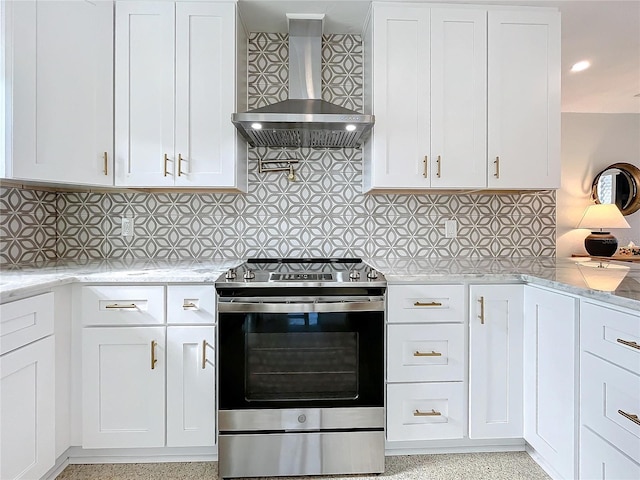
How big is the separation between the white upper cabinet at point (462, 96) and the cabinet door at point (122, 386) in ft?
4.66

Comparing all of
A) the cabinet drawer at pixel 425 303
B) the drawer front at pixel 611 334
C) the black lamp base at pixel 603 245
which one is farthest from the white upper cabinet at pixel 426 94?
the black lamp base at pixel 603 245

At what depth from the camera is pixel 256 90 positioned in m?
2.42

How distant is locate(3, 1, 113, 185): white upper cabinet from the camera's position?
1.62 meters

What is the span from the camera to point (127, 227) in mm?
2385

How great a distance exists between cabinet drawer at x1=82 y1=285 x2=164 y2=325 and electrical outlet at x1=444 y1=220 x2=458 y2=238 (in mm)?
1753

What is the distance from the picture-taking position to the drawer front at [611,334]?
3.94 ft

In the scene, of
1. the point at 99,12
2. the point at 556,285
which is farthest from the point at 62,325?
the point at 556,285

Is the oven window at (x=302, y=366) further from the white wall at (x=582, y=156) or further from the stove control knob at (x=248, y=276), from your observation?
the white wall at (x=582, y=156)

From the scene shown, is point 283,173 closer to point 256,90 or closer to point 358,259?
point 256,90

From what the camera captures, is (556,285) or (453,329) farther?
(453,329)

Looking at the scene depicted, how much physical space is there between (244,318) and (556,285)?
132 centimetres

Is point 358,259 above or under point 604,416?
above

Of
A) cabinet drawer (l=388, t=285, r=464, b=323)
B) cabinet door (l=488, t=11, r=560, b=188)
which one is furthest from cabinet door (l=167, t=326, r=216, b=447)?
cabinet door (l=488, t=11, r=560, b=188)

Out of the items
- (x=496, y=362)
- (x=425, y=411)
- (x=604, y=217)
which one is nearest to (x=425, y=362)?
(x=425, y=411)
